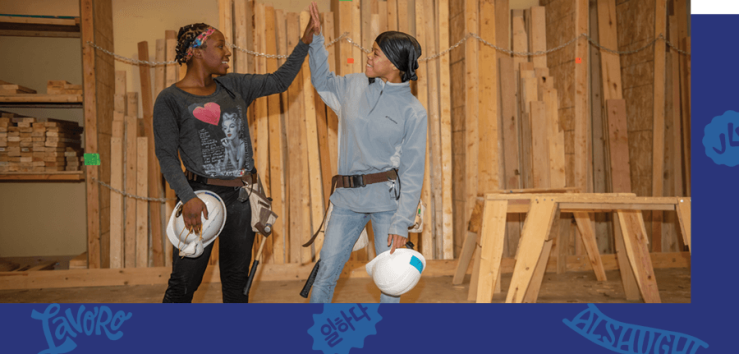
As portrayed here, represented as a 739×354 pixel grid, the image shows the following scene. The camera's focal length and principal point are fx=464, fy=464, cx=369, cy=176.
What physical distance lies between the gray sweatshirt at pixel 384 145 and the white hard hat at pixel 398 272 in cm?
17

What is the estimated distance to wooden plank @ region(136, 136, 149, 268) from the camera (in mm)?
4227

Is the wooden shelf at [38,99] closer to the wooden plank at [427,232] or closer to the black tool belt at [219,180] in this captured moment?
the black tool belt at [219,180]

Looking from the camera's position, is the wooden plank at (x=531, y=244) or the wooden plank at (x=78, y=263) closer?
the wooden plank at (x=531, y=244)

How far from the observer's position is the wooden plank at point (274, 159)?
4.15 meters

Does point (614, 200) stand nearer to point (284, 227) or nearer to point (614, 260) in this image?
point (614, 260)

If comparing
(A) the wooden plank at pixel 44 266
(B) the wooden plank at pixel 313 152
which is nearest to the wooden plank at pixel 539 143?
(B) the wooden plank at pixel 313 152

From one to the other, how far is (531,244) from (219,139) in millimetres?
1924

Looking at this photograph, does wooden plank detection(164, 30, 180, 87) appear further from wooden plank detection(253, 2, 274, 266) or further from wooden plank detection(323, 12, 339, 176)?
wooden plank detection(323, 12, 339, 176)

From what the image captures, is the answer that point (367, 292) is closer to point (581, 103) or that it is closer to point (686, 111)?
point (581, 103)

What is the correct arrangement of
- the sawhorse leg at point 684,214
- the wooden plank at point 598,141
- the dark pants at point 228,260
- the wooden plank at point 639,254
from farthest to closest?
the wooden plank at point 598,141 < the wooden plank at point 639,254 < the sawhorse leg at point 684,214 < the dark pants at point 228,260

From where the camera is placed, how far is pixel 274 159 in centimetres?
417

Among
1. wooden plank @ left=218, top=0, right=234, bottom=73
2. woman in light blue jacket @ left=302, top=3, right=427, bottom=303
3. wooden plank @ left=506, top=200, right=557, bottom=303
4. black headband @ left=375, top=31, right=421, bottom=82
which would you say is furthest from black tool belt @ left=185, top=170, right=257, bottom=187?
wooden plank @ left=218, top=0, right=234, bottom=73

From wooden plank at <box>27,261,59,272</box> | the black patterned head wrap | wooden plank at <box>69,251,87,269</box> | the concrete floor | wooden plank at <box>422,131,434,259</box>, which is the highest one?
the black patterned head wrap

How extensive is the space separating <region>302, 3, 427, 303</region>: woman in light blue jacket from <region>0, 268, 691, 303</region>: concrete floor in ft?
4.84
